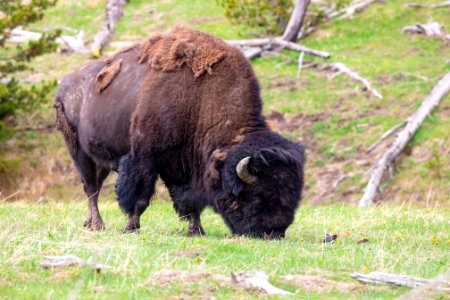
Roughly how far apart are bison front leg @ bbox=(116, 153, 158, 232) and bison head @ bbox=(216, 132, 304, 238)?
1152 millimetres

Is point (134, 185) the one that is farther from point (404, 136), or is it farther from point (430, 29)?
point (430, 29)

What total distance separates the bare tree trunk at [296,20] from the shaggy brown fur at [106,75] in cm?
1830

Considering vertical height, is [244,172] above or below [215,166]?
above

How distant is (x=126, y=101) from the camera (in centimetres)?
Result: 1065

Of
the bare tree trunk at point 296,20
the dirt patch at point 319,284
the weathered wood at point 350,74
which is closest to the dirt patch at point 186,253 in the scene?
the dirt patch at point 319,284

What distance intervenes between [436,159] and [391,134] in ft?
6.11

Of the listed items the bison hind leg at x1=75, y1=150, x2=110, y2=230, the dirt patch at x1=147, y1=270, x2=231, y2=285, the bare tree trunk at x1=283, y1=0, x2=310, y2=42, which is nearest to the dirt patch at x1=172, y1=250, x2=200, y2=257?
the dirt patch at x1=147, y1=270, x2=231, y2=285

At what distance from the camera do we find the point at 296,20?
2889 centimetres

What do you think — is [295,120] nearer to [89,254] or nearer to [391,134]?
[391,134]

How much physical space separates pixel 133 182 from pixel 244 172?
1723 mm

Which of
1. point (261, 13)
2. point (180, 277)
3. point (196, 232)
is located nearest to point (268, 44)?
point (261, 13)

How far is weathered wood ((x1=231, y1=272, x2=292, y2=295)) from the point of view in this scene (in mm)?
6332

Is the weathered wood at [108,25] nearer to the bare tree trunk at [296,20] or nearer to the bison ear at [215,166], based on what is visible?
the bare tree trunk at [296,20]

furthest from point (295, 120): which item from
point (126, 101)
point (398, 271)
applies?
point (398, 271)
